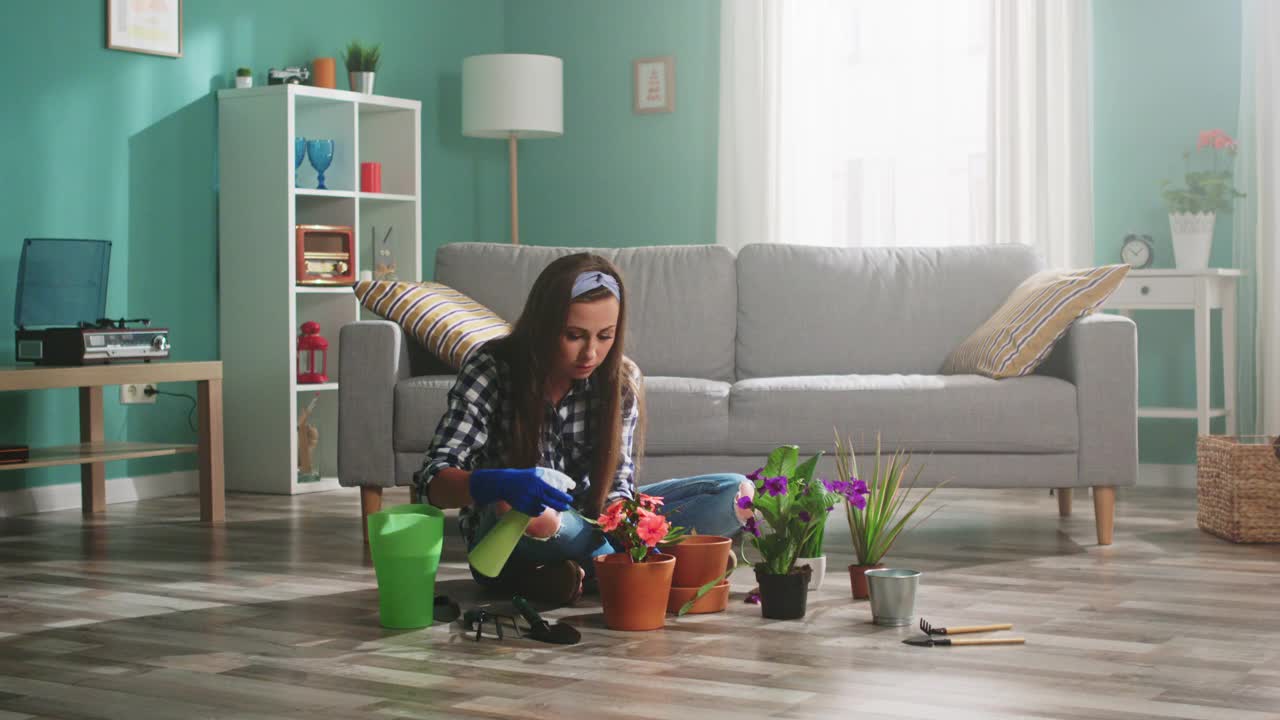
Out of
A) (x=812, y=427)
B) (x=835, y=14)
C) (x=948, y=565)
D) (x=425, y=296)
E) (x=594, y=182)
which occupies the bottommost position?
(x=948, y=565)

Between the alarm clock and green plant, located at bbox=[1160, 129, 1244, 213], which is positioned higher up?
green plant, located at bbox=[1160, 129, 1244, 213]

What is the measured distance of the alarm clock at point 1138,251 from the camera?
496 cm

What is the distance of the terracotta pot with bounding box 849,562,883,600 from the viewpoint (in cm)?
290

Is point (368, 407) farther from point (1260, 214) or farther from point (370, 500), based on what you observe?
point (1260, 214)

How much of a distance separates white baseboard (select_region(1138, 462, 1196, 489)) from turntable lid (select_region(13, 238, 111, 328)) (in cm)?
356

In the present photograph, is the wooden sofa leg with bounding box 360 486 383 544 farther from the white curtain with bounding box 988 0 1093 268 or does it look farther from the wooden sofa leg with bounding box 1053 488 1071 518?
the white curtain with bounding box 988 0 1093 268

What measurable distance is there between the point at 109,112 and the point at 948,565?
308 cm

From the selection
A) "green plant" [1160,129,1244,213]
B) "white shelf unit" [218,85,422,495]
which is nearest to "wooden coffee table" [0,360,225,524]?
"white shelf unit" [218,85,422,495]

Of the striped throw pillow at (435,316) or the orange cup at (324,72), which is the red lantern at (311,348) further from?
the striped throw pillow at (435,316)

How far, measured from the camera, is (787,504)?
263 centimetres

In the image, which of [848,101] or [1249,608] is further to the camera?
[848,101]

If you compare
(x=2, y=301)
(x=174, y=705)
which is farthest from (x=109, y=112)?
(x=174, y=705)

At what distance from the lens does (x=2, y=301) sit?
4301mm

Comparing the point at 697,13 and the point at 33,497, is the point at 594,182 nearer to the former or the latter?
the point at 697,13
